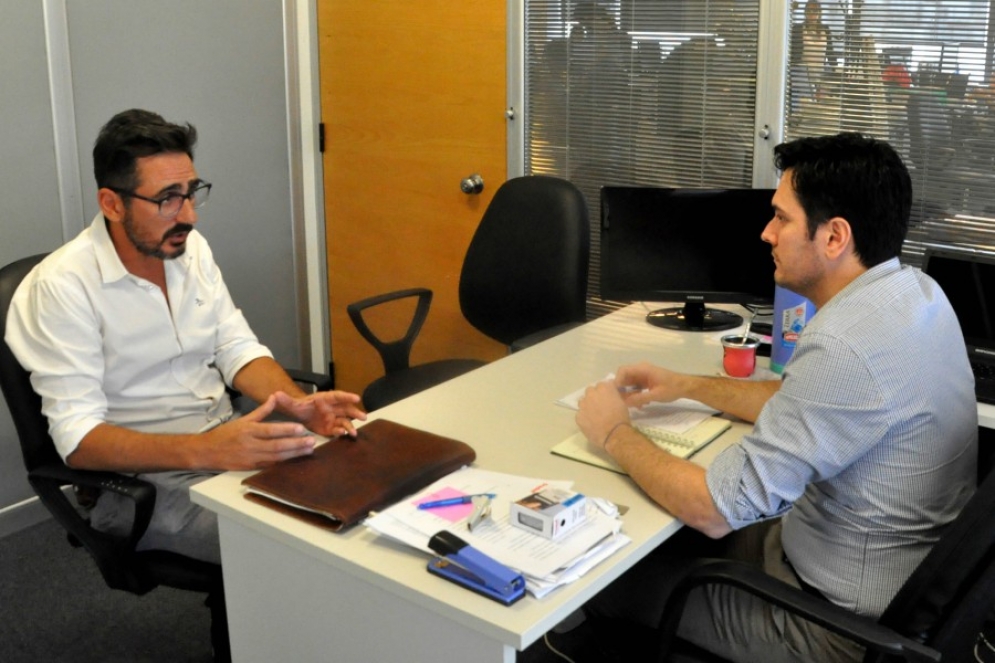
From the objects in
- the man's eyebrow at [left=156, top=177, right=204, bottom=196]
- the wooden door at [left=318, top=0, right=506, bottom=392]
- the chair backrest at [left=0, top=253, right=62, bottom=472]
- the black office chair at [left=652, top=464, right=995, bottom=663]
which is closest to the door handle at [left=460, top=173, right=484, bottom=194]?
the wooden door at [left=318, top=0, right=506, bottom=392]

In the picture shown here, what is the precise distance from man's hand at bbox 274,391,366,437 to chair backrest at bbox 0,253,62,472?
0.53 meters

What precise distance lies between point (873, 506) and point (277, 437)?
1035mm

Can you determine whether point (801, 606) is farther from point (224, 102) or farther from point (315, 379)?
point (224, 102)

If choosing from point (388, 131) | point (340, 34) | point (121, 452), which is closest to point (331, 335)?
point (388, 131)

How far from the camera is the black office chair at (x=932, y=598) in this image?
1482mm

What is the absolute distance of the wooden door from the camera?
11.9ft

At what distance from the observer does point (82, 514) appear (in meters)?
2.21

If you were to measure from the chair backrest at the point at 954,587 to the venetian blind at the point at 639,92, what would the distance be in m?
1.83

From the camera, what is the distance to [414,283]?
3.97 m

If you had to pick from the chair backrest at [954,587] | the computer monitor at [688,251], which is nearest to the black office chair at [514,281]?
the computer monitor at [688,251]

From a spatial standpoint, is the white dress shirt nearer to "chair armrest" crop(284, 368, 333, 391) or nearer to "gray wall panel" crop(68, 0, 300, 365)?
"chair armrest" crop(284, 368, 333, 391)

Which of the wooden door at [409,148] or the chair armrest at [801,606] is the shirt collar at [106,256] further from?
the wooden door at [409,148]

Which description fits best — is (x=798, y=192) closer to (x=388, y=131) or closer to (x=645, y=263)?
(x=645, y=263)

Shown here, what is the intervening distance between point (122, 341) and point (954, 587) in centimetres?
173
